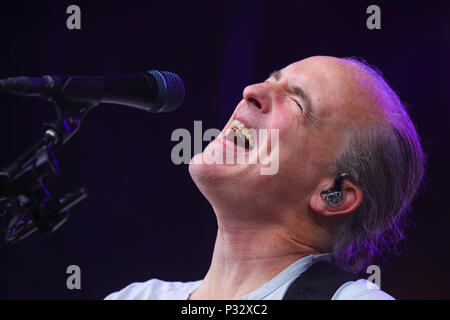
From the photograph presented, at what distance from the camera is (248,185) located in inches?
65.4

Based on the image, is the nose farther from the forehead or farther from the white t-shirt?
the white t-shirt

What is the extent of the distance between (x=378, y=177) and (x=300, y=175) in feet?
1.03

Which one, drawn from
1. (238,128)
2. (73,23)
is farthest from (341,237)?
(73,23)

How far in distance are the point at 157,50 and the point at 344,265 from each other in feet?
5.06

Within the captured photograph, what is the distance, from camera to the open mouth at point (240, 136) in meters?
1.76

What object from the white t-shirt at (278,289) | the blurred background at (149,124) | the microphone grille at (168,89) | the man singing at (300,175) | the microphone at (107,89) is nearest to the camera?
the microphone at (107,89)

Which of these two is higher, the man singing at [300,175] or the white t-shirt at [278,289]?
the man singing at [300,175]

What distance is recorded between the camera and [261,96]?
69.4 inches

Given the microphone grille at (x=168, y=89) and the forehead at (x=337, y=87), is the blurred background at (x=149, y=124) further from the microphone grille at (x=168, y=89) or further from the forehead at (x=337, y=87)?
the microphone grille at (x=168, y=89)

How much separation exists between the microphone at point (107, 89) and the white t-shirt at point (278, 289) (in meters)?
0.69

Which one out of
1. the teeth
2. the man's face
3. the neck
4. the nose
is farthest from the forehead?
the neck

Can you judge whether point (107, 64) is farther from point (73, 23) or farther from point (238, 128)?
point (238, 128)

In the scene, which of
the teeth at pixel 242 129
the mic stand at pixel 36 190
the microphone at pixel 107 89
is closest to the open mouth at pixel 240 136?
the teeth at pixel 242 129
